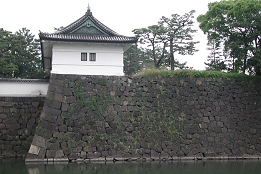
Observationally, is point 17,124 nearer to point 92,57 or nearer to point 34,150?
point 34,150

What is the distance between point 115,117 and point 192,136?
327 centimetres

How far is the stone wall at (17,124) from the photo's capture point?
13.9 meters

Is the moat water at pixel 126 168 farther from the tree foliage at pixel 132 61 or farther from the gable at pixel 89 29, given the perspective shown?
the tree foliage at pixel 132 61

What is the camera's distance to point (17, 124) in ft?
46.3

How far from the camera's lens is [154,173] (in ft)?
33.4

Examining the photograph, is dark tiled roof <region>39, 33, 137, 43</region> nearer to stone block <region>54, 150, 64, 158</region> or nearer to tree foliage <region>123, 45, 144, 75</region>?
stone block <region>54, 150, 64, 158</region>

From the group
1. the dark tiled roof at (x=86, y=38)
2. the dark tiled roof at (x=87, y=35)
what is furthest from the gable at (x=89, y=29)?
the dark tiled roof at (x=86, y=38)

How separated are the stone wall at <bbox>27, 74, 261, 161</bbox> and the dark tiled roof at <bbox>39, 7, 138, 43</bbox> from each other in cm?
241

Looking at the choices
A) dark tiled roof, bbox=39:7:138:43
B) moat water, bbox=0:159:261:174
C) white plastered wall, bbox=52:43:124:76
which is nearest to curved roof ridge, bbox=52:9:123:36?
dark tiled roof, bbox=39:7:138:43

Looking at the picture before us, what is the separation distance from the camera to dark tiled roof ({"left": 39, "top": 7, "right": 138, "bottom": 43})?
15.2 m

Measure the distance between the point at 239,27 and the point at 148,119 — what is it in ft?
19.6

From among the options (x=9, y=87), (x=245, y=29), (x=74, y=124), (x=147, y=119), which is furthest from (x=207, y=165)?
(x=9, y=87)

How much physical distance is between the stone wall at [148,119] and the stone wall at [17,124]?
69.3 inches

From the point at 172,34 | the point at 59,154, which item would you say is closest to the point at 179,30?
the point at 172,34
